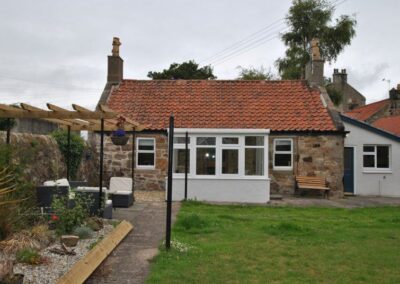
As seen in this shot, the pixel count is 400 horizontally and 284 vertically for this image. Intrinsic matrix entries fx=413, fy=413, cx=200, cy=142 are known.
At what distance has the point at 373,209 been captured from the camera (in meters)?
13.0

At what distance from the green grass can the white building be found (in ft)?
22.8

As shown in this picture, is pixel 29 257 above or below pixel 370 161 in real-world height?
below

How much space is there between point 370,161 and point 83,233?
14.8 metres

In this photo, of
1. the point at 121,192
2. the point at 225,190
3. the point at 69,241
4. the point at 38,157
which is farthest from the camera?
the point at 225,190

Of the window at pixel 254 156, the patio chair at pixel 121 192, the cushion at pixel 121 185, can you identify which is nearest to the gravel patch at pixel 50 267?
the patio chair at pixel 121 192

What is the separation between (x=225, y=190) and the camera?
14.3 m

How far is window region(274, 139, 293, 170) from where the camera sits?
16891mm

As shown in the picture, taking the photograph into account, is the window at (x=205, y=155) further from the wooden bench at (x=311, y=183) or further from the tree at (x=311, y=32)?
the tree at (x=311, y=32)

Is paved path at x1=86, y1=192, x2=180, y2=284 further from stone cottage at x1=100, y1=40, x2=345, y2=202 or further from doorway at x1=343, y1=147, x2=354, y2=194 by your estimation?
doorway at x1=343, y1=147, x2=354, y2=194

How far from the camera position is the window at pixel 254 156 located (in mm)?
14359

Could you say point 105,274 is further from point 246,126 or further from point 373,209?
point 246,126

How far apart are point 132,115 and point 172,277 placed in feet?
42.5

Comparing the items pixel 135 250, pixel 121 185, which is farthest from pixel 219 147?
pixel 135 250

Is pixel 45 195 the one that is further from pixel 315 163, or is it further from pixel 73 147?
pixel 315 163
